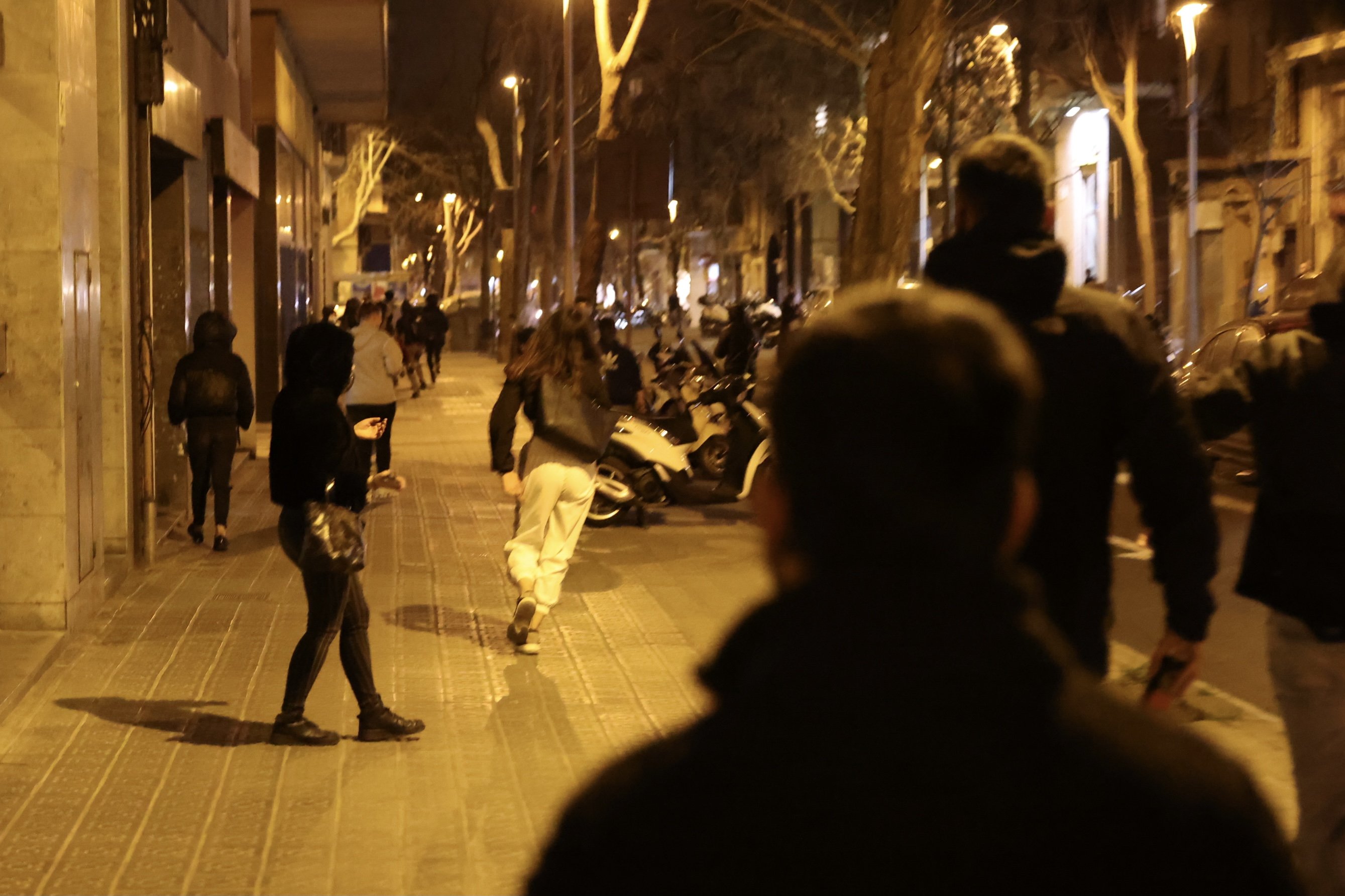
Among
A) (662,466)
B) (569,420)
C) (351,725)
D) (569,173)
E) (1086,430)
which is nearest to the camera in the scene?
(1086,430)

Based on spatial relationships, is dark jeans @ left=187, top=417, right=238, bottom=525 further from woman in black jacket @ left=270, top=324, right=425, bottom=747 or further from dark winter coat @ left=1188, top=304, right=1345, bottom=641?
dark winter coat @ left=1188, top=304, right=1345, bottom=641

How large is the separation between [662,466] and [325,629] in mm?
7718

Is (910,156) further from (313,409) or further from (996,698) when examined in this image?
(996,698)

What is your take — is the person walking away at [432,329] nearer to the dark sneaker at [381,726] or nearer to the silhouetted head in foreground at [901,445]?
the dark sneaker at [381,726]

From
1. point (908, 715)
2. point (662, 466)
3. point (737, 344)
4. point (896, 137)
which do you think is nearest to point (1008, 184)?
point (908, 715)

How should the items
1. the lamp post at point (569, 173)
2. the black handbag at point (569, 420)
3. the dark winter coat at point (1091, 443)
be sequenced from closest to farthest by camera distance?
1. the dark winter coat at point (1091, 443)
2. the black handbag at point (569, 420)
3. the lamp post at point (569, 173)

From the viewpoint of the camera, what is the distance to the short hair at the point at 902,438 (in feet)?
4.69

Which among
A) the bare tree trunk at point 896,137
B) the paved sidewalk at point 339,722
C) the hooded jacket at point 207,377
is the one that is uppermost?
the bare tree trunk at point 896,137

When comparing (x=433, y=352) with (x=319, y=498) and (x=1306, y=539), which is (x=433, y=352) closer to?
(x=319, y=498)

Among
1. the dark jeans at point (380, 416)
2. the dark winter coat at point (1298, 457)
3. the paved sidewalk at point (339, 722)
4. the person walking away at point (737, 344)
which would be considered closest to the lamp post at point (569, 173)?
the person walking away at point (737, 344)

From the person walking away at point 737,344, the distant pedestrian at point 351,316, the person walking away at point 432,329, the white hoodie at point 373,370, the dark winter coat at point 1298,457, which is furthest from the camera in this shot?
the person walking away at point 432,329

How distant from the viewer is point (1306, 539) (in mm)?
3963

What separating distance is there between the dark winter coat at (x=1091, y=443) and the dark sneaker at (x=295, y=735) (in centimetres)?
407

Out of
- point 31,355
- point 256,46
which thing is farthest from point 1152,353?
point 256,46
